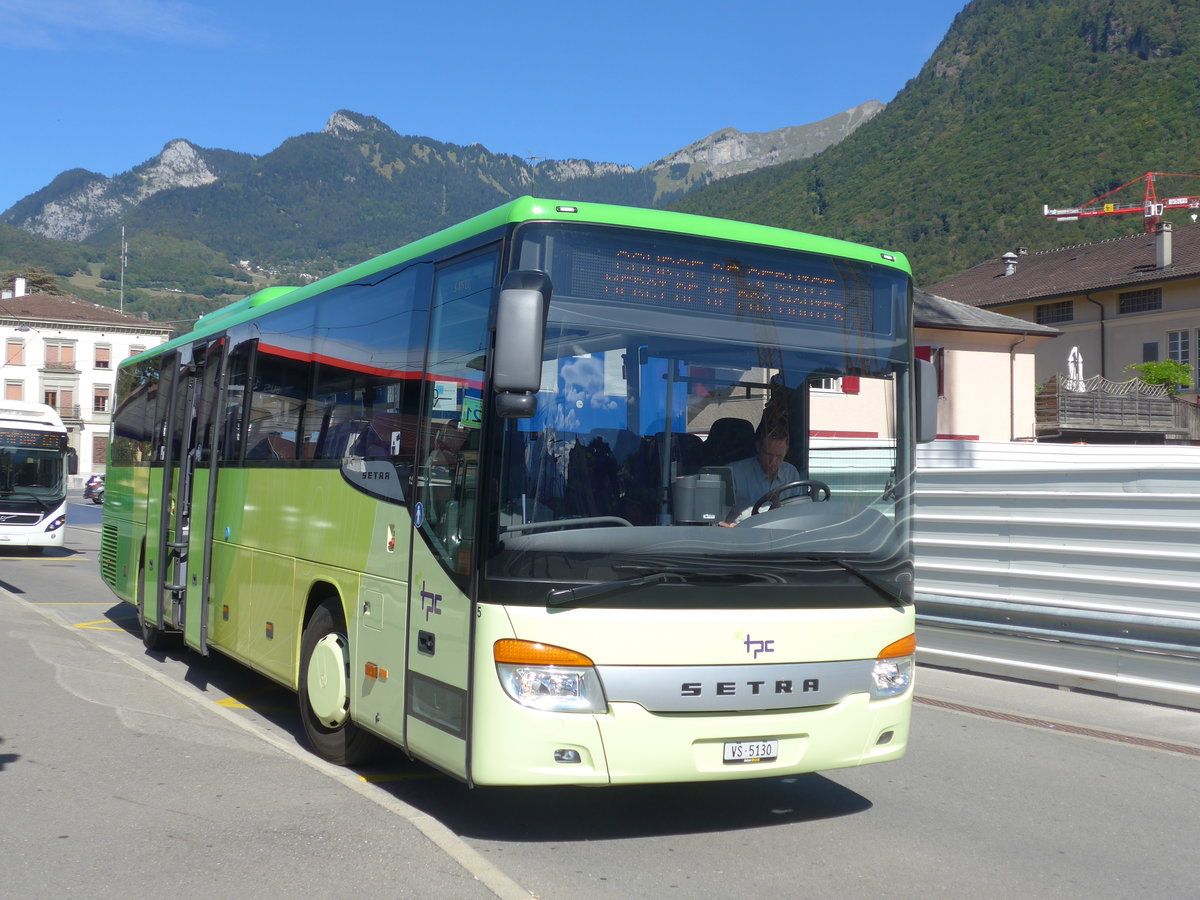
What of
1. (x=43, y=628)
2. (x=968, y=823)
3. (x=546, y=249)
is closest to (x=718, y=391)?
(x=546, y=249)

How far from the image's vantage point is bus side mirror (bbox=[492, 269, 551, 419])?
196 inches

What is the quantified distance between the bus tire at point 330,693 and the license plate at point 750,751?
2353 mm

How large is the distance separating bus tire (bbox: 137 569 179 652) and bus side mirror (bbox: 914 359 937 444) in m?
7.75

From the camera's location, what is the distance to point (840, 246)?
247 inches

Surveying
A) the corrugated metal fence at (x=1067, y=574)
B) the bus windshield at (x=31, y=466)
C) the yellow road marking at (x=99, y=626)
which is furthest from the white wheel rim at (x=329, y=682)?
the bus windshield at (x=31, y=466)

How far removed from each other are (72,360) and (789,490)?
95094mm

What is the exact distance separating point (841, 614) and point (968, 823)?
56.6 inches

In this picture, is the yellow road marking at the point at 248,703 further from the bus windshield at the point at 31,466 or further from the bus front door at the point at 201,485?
the bus windshield at the point at 31,466

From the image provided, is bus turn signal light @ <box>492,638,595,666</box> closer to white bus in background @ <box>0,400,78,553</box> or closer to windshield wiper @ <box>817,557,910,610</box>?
windshield wiper @ <box>817,557,910,610</box>

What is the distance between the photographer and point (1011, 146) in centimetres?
10531

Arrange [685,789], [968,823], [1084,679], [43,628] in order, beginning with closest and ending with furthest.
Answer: [968,823], [685,789], [1084,679], [43,628]

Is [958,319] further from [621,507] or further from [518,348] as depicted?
[518,348]

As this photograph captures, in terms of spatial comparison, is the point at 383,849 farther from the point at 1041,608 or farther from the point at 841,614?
the point at 1041,608

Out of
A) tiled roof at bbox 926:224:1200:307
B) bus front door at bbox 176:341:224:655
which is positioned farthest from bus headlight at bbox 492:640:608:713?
tiled roof at bbox 926:224:1200:307
